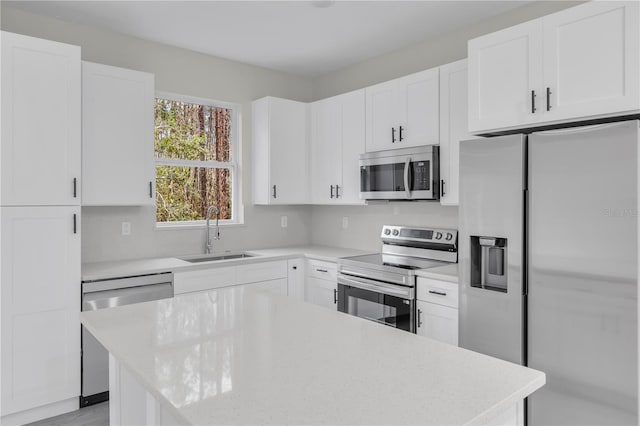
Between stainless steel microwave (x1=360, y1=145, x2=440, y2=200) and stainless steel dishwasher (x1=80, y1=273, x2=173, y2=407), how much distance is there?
1858 mm

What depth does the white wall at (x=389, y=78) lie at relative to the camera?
321 cm

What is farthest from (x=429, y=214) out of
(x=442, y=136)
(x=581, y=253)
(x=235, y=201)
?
(x=235, y=201)

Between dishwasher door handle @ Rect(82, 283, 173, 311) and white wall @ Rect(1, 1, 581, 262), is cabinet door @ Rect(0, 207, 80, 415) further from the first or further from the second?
white wall @ Rect(1, 1, 581, 262)

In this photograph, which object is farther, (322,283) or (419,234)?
(322,283)

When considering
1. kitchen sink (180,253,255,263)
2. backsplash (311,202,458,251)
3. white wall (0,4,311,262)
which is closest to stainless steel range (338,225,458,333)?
backsplash (311,202,458,251)

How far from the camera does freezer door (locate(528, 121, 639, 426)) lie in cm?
195

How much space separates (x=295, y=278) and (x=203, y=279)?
87 cm

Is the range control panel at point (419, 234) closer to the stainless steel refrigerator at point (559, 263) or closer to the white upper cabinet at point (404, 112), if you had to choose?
the white upper cabinet at point (404, 112)

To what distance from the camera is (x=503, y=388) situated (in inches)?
44.3

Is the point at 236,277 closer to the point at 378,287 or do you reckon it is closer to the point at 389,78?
the point at 378,287

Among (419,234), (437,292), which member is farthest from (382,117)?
(437,292)

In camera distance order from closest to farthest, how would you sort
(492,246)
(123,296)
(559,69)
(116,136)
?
(559,69) → (492,246) → (123,296) → (116,136)

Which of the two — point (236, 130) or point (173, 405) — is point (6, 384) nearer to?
point (173, 405)

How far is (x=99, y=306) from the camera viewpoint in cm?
289
